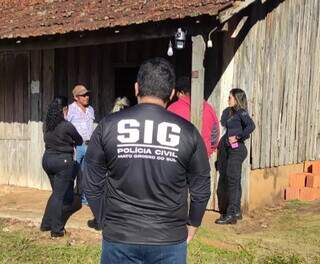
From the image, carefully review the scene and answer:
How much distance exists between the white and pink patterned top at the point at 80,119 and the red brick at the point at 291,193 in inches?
140

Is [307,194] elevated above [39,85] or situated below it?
below

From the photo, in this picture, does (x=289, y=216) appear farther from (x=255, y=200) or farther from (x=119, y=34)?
(x=119, y=34)

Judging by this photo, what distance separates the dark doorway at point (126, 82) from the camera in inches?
369

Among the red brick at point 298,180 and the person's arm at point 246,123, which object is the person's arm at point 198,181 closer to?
the person's arm at point 246,123

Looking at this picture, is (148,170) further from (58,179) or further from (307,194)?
(307,194)

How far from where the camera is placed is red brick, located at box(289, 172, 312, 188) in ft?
31.2

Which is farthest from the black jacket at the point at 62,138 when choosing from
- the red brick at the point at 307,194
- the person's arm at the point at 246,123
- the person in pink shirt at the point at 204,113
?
the red brick at the point at 307,194

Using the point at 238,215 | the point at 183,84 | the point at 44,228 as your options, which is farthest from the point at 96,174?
the point at 238,215

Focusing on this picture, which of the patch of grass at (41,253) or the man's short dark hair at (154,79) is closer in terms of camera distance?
the man's short dark hair at (154,79)

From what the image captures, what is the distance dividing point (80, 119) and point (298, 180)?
4046 mm

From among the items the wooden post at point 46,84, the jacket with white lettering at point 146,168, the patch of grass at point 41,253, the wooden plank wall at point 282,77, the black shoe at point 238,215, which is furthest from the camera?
the wooden post at point 46,84

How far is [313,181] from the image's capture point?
9.57m

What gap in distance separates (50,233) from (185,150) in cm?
442

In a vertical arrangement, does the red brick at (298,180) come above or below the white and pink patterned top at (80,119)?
below
